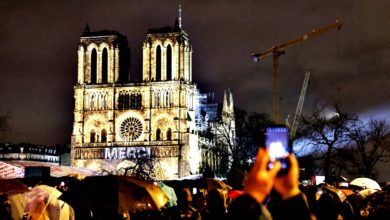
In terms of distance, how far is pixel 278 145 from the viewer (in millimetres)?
4734

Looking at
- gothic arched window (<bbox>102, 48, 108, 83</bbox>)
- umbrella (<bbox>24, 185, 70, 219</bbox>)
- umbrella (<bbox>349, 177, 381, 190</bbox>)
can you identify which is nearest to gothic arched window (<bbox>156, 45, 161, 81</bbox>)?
gothic arched window (<bbox>102, 48, 108, 83</bbox>)

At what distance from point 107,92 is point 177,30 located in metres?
13.5

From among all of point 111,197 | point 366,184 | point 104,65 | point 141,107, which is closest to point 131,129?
point 141,107

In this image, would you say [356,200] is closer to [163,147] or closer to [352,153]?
[352,153]

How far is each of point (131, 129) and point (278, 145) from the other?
102179 mm

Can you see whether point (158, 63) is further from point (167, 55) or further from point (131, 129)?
point (131, 129)

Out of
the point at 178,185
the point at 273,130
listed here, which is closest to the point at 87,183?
the point at 273,130

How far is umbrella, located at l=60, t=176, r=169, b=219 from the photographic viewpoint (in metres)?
12.7

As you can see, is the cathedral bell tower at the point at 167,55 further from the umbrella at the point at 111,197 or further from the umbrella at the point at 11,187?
the umbrella at the point at 111,197

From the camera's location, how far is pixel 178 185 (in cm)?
3853

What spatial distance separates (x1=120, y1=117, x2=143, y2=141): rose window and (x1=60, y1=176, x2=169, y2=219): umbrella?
92767mm

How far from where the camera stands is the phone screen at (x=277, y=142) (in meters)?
4.58

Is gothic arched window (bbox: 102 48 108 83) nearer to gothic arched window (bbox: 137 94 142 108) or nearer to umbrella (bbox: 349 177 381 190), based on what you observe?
gothic arched window (bbox: 137 94 142 108)

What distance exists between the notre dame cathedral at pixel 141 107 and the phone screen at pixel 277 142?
317 ft
